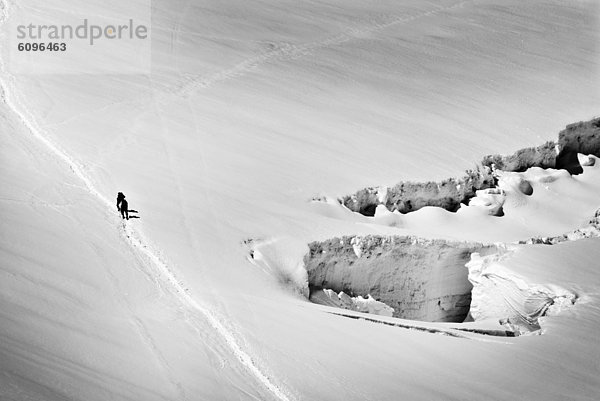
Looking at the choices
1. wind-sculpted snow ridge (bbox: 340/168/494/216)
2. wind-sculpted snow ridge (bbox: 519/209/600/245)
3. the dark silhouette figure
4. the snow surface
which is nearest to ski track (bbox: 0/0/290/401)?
the snow surface

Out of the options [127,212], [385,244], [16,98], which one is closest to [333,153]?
[385,244]

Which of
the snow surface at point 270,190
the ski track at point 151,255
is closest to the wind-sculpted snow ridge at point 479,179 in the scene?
the snow surface at point 270,190

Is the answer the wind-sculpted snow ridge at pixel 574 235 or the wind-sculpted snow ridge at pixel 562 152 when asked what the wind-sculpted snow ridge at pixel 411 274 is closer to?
the wind-sculpted snow ridge at pixel 574 235

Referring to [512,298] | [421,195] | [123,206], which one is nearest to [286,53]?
[421,195]

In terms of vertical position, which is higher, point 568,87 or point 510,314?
point 568,87

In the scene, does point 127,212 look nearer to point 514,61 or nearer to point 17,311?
point 17,311

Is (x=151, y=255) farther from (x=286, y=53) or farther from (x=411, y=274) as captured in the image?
(x=286, y=53)

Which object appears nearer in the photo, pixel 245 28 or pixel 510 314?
pixel 510 314
